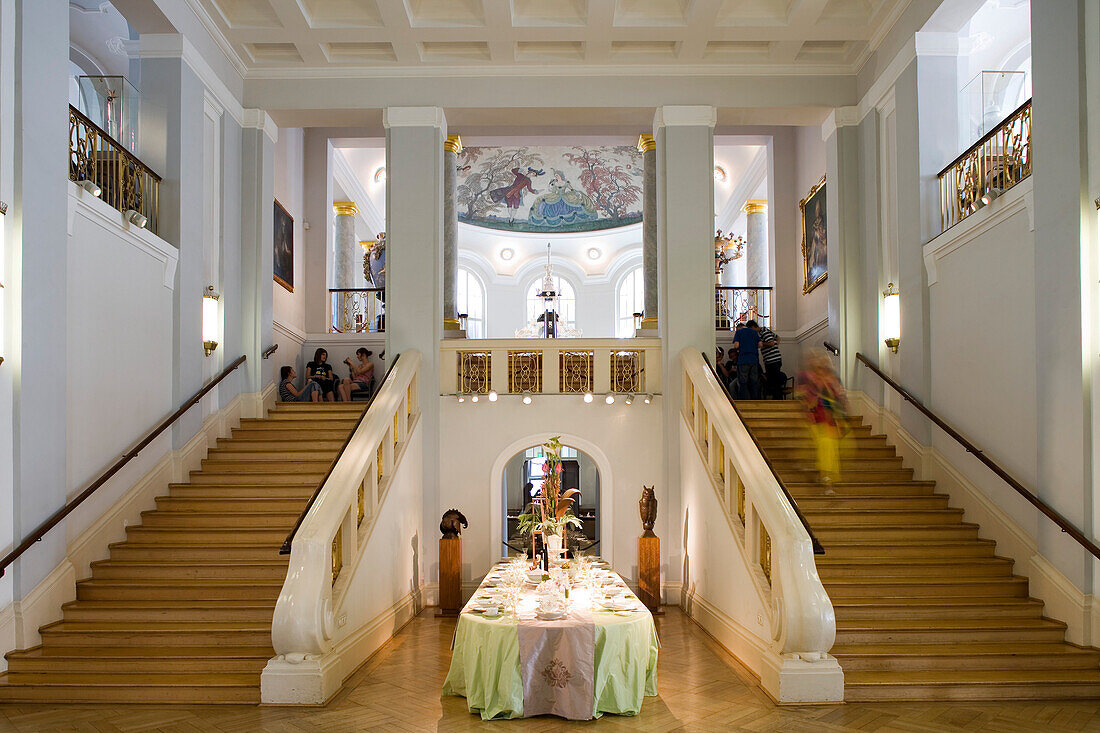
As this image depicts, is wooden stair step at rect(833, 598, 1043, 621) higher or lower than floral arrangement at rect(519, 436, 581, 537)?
lower

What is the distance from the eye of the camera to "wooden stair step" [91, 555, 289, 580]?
8.29 meters

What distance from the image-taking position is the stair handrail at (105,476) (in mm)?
7000

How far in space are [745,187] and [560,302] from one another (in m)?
7.52

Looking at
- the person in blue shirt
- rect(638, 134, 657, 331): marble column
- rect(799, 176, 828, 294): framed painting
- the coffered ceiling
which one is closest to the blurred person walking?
the person in blue shirt

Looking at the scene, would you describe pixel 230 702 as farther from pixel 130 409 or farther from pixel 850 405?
pixel 850 405

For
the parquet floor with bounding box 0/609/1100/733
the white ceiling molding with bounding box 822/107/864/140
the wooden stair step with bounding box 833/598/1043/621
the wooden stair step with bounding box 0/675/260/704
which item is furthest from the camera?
the white ceiling molding with bounding box 822/107/864/140

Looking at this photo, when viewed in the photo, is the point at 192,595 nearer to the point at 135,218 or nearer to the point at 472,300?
the point at 135,218

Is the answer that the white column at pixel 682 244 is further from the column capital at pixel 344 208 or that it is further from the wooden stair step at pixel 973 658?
the column capital at pixel 344 208

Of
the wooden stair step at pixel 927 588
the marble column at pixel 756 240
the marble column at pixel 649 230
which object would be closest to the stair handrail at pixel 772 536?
the wooden stair step at pixel 927 588

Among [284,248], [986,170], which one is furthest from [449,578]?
[284,248]

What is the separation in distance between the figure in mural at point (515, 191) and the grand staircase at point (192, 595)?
49.6ft

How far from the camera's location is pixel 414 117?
12055 mm

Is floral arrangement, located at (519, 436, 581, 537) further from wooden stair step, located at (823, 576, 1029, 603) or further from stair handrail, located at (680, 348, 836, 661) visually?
wooden stair step, located at (823, 576, 1029, 603)

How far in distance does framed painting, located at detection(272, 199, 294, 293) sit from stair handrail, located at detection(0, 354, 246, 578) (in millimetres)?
3591
